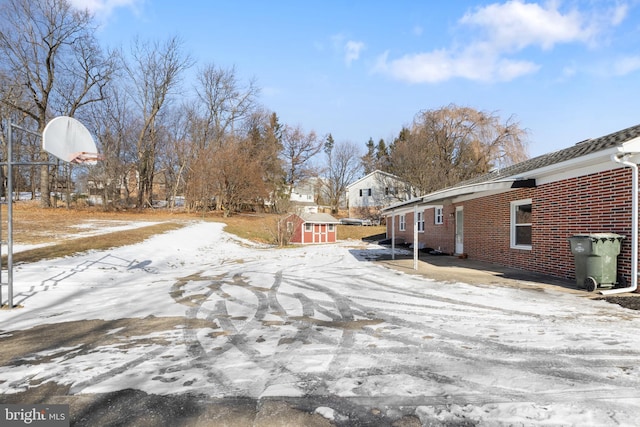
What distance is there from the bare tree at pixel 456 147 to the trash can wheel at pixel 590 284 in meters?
28.2

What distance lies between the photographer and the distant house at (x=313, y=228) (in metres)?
28.0

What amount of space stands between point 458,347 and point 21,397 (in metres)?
4.22

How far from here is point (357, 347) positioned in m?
4.00

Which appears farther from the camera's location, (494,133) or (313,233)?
(494,133)

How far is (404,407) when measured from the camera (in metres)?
2.66

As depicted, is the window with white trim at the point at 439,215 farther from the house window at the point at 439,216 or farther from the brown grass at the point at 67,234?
the brown grass at the point at 67,234

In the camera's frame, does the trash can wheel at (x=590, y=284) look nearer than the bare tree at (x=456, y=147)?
Yes

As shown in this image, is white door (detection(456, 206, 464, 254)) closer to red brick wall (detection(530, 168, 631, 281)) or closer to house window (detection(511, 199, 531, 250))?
house window (detection(511, 199, 531, 250))

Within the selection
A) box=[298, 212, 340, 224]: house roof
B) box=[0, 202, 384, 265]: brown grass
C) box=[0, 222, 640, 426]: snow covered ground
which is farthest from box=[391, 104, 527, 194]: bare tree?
box=[0, 222, 640, 426]: snow covered ground

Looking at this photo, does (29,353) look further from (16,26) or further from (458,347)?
(16,26)

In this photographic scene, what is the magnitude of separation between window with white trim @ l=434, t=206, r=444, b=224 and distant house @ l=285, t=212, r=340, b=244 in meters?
11.1

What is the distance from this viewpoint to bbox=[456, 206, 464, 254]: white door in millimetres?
15094

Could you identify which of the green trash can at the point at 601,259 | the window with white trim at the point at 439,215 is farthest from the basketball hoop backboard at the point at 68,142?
the window with white trim at the point at 439,215

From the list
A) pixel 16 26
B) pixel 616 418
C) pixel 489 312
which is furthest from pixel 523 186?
pixel 16 26
